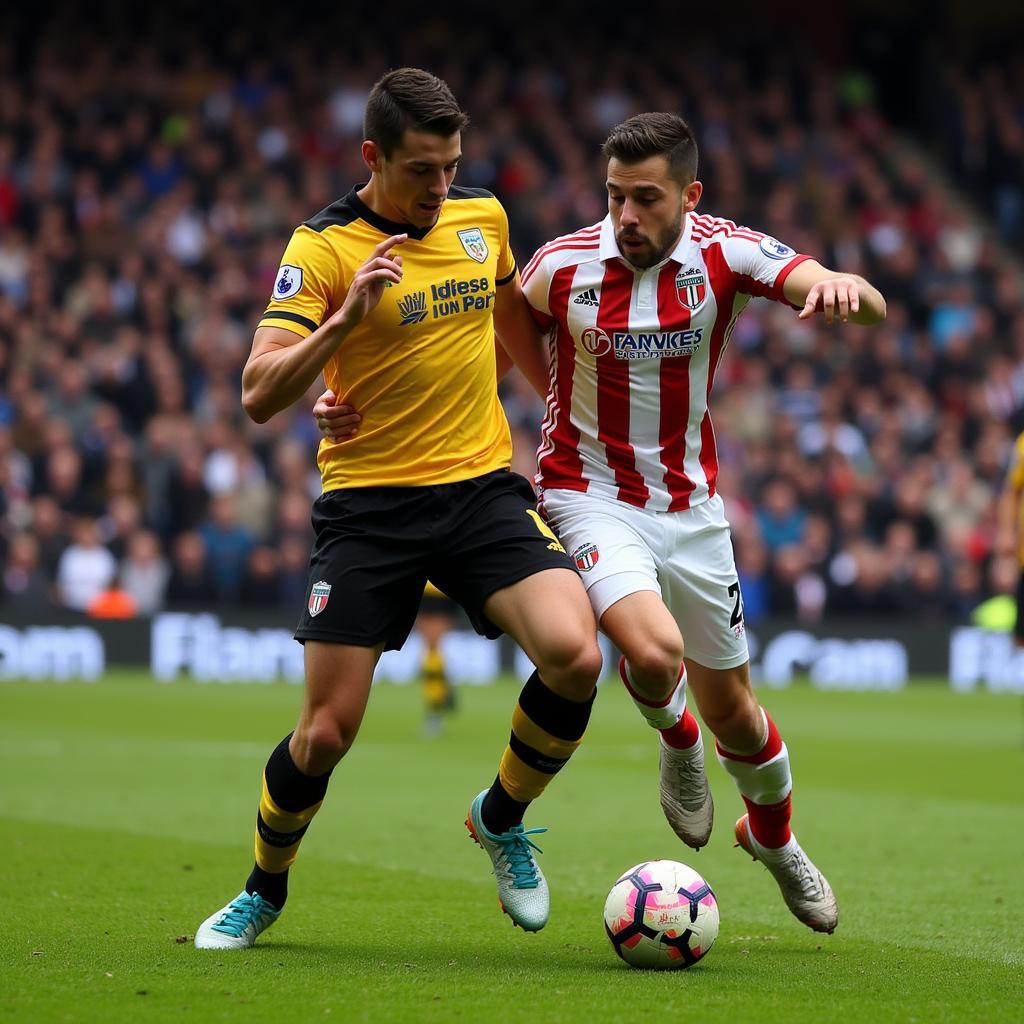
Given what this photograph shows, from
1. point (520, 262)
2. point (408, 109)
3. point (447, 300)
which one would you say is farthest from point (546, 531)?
point (520, 262)

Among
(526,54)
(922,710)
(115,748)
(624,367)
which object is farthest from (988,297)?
(624,367)

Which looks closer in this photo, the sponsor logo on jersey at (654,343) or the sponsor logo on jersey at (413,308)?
the sponsor logo on jersey at (413,308)

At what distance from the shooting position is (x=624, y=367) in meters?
5.97

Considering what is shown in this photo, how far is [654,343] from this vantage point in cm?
594

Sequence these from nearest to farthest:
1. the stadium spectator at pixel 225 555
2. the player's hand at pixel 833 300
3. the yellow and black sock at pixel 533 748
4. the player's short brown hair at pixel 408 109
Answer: the player's hand at pixel 833 300
the player's short brown hair at pixel 408 109
the yellow and black sock at pixel 533 748
the stadium spectator at pixel 225 555

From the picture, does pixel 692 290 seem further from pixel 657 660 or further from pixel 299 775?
pixel 299 775

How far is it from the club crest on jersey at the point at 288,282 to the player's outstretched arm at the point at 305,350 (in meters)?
0.17

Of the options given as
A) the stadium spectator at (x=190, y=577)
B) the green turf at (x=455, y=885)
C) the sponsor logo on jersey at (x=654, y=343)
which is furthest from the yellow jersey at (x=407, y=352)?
the stadium spectator at (x=190, y=577)

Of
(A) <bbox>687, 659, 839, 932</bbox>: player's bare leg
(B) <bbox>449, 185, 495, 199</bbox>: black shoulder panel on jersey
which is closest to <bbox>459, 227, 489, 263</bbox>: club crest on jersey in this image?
(B) <bbox>449, 185, 495, 199</bbox>: black shoulder panel on jersey

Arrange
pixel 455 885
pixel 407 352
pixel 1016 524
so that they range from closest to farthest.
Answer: pixel 407 352 < pixel 455 885 < pixel 1016 524

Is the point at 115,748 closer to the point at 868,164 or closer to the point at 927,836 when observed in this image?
the point at 927,836

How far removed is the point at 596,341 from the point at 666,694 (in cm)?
124

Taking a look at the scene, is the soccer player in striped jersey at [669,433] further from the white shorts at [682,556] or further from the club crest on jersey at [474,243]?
the club crest on jersey at [474,243]

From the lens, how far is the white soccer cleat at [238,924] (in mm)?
5461
